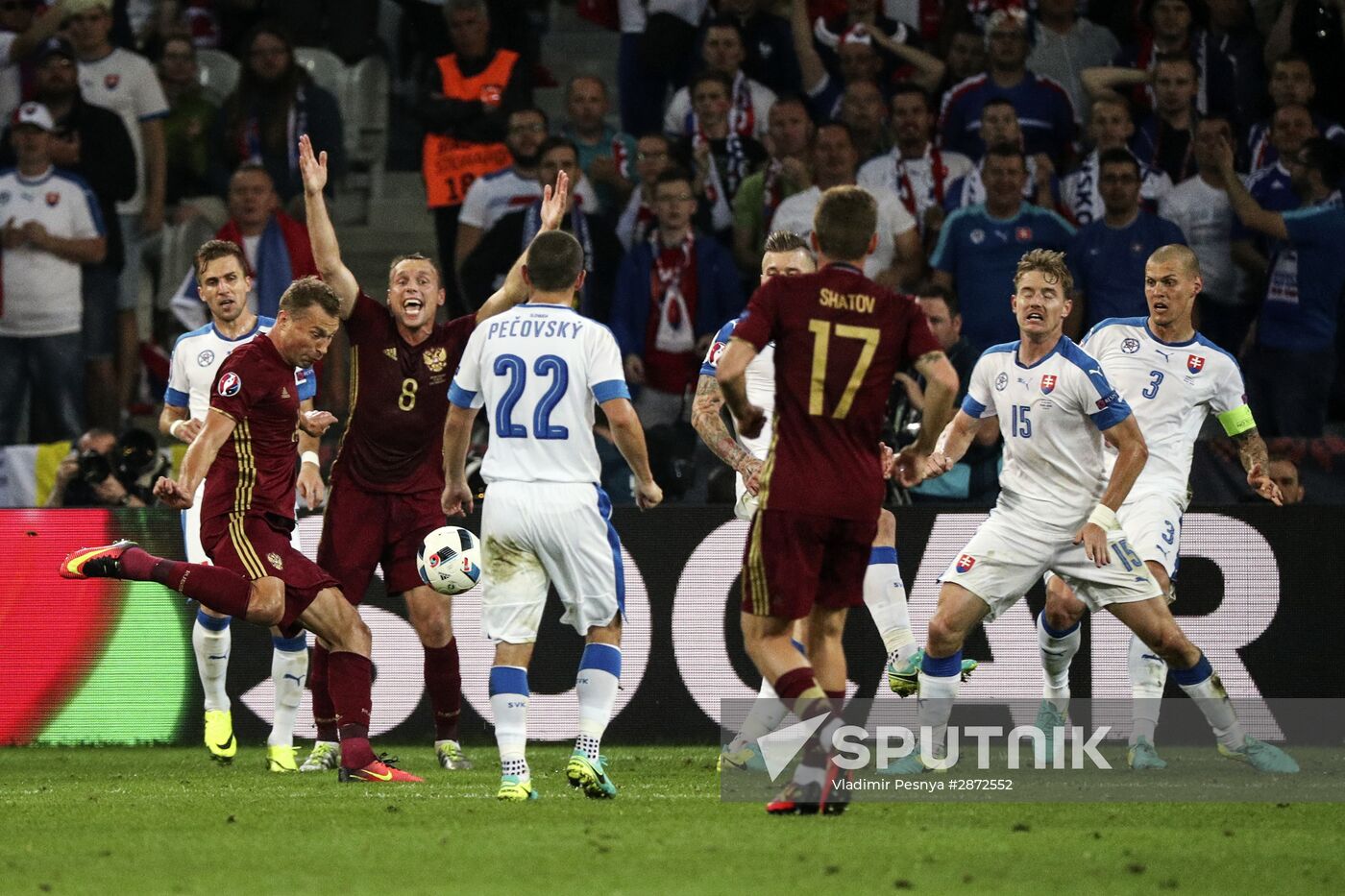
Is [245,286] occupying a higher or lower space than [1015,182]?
lower

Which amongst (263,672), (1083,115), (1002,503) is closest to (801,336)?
(1002,503)

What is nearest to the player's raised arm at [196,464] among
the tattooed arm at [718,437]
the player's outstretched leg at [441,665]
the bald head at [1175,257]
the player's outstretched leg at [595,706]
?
the player's outstretched leg at [441,665]

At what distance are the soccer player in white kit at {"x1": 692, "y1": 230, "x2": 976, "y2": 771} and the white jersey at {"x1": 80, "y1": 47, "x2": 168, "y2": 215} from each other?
21.8ft

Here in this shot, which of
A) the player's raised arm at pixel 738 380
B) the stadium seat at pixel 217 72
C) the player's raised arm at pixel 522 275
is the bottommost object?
the player's raised arm at pixel 738 380

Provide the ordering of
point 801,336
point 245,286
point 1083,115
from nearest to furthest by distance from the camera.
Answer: point 801,336 < point 245,286 < point 1083,115

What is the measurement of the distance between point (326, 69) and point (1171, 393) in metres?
9.02

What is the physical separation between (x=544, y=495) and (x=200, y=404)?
341 cm

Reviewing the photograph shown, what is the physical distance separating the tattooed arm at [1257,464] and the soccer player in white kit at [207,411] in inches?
184

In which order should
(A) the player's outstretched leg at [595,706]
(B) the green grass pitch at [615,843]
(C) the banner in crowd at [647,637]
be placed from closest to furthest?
(B) the green grass pitch at [615,843]
(A) the player's outstretched leg at [595,706]
(C) the banner in crowd at [647,637]

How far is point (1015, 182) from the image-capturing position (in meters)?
13.0

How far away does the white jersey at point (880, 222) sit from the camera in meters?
13.5

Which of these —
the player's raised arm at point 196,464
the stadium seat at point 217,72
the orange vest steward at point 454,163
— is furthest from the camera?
the stadium seat at point 217,72

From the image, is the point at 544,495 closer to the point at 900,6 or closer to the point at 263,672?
the point at 263,672

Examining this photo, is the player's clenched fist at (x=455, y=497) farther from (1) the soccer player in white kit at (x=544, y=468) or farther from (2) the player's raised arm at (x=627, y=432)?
(2) the player's raised arm at (x=627, y=432)
